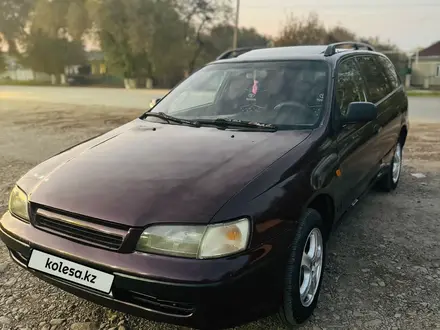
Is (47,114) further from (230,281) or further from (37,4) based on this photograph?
(37,4)

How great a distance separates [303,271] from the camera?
2604 millimetres

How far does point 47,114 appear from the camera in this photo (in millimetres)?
13914

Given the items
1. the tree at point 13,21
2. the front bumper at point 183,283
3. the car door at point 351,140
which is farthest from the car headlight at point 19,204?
the tree at point 13,21

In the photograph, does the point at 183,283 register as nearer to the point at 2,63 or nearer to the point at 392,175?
the point at 392,175

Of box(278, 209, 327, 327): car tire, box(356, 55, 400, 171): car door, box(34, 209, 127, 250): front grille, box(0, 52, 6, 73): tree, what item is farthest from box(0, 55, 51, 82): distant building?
box(278, 209, 327, 327): car tire

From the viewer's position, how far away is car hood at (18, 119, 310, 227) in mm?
2164

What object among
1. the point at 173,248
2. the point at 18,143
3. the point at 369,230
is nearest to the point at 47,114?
the point at 18,143

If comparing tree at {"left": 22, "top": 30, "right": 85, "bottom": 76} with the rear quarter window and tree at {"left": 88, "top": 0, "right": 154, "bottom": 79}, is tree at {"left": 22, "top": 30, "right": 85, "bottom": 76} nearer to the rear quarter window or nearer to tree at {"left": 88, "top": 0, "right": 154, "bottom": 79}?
tree at {"left": 88, "top": 0, "right": 154, "bottom": 79}

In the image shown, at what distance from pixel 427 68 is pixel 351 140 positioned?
40374 millimetres

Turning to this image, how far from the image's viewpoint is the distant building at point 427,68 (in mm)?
34812

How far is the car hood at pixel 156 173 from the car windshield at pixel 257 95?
0.29 metres

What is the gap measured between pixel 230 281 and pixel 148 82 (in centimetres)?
3810

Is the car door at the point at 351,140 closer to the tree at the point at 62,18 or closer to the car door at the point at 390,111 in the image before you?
the car door at the point at 390,111

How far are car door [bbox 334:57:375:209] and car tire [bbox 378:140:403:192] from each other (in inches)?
44.3
